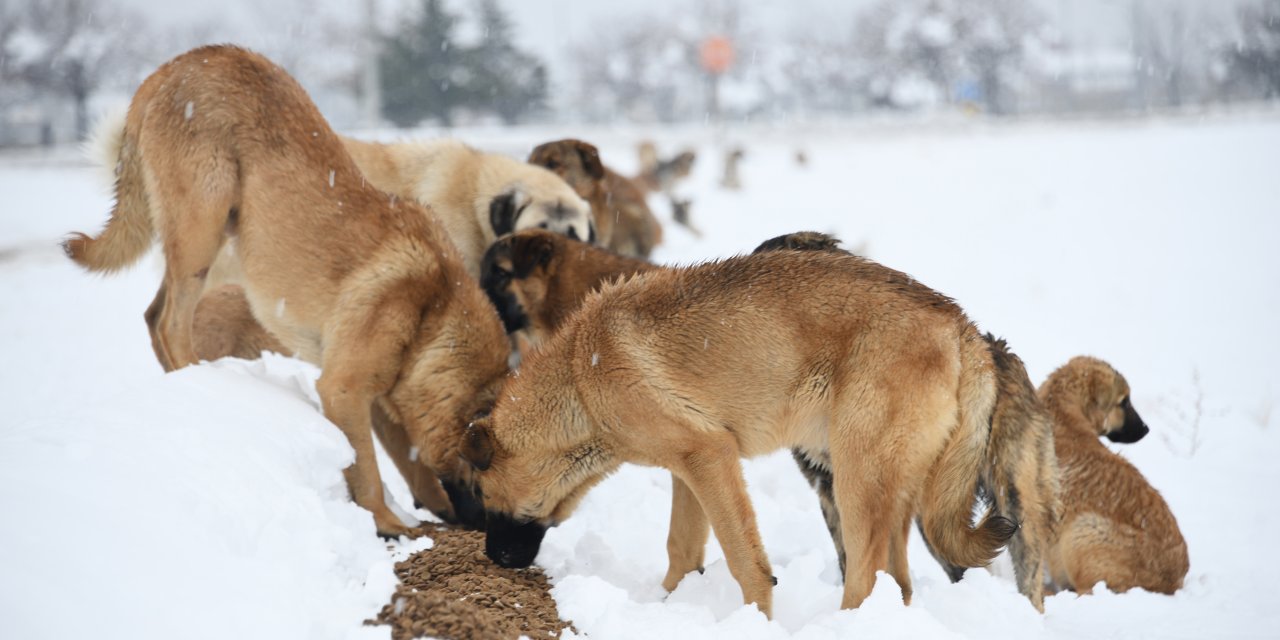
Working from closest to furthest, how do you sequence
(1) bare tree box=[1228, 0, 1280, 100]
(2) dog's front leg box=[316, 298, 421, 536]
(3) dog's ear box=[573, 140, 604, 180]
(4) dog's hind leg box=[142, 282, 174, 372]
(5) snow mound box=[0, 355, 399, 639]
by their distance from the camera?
(5) snow mound box=[0, 355, 399, 639]
(2) dog's front leg box=[316, 298, 421, 536]
(4) dog's hind leg box=[142, 282, 174, 372]
(3) dog's ear box=[573, 140, 604, 180]
(1) bare tree box=[1228, 0, 1280, 100]

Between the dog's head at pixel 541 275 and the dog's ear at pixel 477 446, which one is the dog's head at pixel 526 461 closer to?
the dog's ear at pixel 477 446

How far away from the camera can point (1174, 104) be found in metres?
71.9

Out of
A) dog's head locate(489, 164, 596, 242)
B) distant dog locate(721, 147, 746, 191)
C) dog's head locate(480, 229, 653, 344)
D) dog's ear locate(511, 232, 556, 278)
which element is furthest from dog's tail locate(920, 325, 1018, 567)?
distant dog locate(721, 147, 746, 191)

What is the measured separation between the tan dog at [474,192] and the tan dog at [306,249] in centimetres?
163

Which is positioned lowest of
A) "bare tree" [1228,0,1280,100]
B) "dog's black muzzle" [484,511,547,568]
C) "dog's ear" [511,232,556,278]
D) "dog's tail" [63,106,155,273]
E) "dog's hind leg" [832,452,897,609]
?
"bare tree" [1228,0,1280,100]

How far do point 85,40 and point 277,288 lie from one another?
59.7 metres

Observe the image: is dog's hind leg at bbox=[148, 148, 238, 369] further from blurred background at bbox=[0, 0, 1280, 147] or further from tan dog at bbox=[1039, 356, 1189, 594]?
blurred background at bbox=[0, 0, 1280, 147]

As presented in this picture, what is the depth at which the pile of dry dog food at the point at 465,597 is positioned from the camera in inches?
140

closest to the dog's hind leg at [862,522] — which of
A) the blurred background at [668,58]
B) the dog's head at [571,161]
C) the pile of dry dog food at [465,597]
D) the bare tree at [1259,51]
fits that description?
the pile of dry dog food at [465,597]

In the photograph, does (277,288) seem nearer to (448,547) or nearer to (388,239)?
(388,239)

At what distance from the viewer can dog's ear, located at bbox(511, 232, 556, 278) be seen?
6207 millimetres

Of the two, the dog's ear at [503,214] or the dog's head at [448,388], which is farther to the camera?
the dog's ear at [503,214]

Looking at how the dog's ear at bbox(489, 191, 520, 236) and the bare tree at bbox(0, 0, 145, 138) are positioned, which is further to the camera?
the bare tree at bbox(0, 0, 145, 138)

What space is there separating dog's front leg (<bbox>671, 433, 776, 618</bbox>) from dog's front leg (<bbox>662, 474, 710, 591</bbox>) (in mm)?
538
